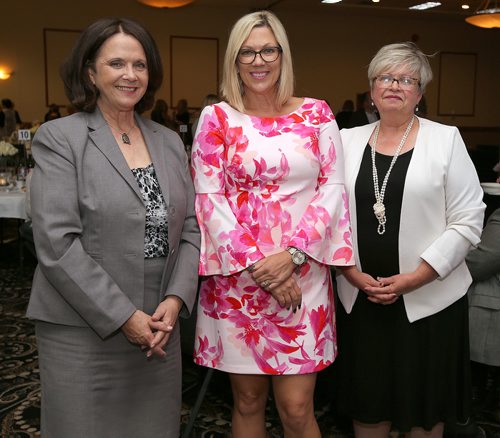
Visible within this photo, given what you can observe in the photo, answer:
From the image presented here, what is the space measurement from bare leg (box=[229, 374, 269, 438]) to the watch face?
461mm

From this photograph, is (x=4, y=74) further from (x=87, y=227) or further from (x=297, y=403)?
(x=297, y=403)

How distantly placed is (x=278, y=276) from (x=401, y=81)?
0.82m

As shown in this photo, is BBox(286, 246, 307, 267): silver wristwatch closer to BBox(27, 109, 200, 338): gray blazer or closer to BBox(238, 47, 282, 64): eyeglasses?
BBox(27, 109, 200, 338): gray blazer

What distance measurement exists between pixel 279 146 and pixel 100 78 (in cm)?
61

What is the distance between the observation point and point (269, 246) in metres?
2.11

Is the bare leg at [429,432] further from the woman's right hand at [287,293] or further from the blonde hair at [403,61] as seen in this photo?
the blonde hair at [403,61]

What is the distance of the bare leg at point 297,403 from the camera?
216 cm

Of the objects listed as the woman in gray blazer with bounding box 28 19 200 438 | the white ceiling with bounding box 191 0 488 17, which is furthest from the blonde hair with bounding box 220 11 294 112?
the white ceiling with bounding box 191 0 488 17

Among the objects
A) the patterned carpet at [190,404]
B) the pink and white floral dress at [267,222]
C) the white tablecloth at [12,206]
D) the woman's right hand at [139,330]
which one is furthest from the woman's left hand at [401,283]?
the white tablecloth at [12,206]

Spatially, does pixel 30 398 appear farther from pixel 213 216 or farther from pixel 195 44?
pixel 195 44

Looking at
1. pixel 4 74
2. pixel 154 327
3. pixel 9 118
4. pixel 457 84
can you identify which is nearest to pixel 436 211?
pixel 154 327

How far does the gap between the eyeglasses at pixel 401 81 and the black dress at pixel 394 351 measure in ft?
0.78

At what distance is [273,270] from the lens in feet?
6.64

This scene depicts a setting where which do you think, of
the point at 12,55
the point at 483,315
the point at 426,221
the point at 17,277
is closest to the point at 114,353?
the point at 426,221
